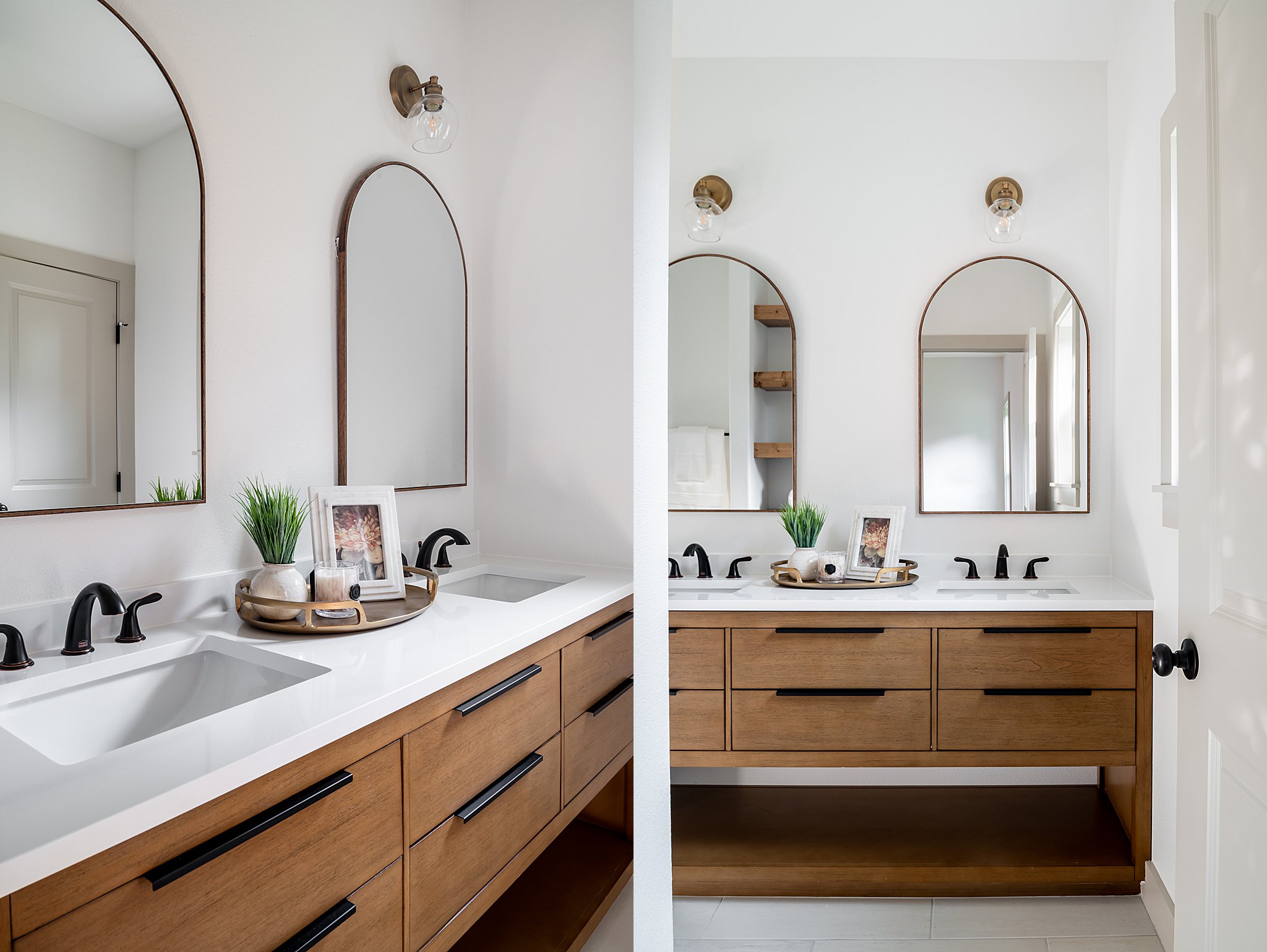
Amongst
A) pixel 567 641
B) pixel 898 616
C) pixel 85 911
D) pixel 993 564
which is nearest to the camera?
pixel 85 911

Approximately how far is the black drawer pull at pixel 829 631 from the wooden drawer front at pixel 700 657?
0.51 feet

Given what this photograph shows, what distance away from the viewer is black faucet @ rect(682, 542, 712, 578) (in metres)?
2.05

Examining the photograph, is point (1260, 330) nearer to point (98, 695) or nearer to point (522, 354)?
point (522, 354)

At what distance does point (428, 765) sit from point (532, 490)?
0.97 m

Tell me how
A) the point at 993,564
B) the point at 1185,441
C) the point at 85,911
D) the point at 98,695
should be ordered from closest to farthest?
the point at 85,911, the point at 98,695, the point at 1185,441, the point at 993,564

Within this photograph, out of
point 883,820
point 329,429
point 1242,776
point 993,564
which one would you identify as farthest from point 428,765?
point 993,564

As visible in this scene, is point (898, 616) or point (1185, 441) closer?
point (1185, 441)

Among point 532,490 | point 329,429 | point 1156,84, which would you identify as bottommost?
point 532,490

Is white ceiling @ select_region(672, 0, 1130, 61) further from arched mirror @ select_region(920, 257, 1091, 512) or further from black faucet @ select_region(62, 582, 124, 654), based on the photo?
black faucet @ select_region(62, 582, 124, 654)

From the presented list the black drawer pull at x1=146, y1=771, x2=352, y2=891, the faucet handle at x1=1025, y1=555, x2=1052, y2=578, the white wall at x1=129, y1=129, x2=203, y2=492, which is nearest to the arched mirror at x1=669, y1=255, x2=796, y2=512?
the faucet handle at x1=1025, y1=555, x2=1052, y2=578

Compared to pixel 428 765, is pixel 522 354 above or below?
above

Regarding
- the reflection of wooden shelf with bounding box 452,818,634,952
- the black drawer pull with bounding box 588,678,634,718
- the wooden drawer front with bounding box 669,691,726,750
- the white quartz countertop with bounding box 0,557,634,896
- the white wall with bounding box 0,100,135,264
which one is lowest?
the reflection of wooden shelf with bounding box 452,818,634,952

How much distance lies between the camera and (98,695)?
872mm

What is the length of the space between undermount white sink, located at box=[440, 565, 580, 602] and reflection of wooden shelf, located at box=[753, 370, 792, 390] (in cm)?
90
